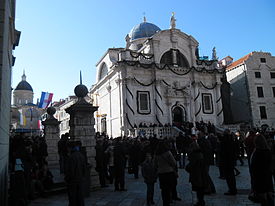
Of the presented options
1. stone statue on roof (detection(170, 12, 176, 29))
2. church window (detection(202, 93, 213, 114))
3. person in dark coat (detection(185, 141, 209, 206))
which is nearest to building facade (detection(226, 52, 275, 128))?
church window (detection(202, 93, 213, 114))

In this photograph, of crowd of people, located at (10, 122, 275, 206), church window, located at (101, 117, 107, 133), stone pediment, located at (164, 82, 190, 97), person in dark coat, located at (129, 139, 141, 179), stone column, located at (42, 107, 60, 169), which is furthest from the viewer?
church window, located at (101, 117, 107, 133)

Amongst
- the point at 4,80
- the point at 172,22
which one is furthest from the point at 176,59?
the point at 4,80

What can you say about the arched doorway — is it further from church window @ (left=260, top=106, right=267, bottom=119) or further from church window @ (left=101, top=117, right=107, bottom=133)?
church window @ (left=260, top=106, right=267, bottom=119)

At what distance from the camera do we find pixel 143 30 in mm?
36812

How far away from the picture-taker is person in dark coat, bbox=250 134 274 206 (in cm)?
464

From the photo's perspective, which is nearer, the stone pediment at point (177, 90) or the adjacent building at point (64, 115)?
the stone pediment at point (177, 90)

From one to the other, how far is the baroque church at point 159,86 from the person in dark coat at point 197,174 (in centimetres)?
1794

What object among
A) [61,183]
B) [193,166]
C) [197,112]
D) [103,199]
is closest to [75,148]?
[103,199]

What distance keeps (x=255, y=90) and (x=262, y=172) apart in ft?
102

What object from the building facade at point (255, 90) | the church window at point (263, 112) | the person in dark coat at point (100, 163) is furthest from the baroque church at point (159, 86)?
the person in dark coat at point (100, 163)

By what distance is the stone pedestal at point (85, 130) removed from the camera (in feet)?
29.0

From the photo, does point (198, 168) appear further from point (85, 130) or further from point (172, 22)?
point (172, 22)

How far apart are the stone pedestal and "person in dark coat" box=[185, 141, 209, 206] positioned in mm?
4017

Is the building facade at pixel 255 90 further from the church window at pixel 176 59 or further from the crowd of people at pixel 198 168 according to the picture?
the crowd of people at pixel 198 168
